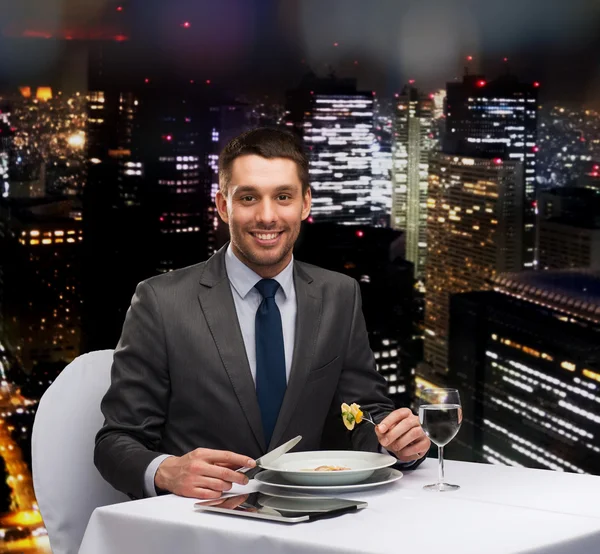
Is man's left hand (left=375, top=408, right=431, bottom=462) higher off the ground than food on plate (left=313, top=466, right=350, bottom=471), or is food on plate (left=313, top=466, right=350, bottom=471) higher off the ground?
man's left hand (left=375, top=408, right=431, bottom=462)

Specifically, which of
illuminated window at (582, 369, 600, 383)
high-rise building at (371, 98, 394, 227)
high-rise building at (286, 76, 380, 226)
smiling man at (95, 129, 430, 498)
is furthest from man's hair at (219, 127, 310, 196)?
illuminated window at (582, 369, 600, 383)

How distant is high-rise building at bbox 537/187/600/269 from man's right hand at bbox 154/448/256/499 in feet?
12.4

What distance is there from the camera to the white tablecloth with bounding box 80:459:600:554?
129 cm

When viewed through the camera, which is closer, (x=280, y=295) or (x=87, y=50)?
(x=280, y=295)

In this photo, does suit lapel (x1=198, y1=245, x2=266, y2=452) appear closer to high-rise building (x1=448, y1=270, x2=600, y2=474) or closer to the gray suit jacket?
the gray suit jacket

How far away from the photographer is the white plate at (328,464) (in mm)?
1576

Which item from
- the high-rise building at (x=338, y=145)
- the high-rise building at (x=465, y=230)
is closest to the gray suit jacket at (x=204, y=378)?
the high-rise building at (x=338, y=145)

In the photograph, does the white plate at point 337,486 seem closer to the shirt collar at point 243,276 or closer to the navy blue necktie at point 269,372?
the navy blue necktie at point 269,372

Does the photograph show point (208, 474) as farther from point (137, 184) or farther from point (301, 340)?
point (137, 184)

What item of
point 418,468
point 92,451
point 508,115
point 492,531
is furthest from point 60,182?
point 492,531

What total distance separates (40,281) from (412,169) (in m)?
1.99

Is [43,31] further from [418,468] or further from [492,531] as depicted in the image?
[492,531]

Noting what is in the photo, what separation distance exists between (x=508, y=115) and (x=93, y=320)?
2.35 meters

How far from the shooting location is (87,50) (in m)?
4.61
